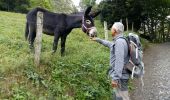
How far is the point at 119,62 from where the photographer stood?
21.3 feet

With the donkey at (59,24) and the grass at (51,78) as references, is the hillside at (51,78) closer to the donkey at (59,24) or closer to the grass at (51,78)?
the grass at (51,78)

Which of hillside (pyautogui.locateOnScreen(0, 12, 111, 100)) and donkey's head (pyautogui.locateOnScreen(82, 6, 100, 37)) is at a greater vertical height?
donkey's head (pyautogui.locateOnScreen(82, 6, 100, 37))

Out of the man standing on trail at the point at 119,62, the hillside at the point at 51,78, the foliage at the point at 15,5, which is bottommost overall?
the hillside at the point at 51,78

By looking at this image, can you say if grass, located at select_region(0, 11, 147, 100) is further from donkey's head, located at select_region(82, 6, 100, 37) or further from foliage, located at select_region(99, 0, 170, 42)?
foliage, located at select_region(99, 0, 170, 42)

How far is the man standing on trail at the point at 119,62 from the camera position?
21.4ft

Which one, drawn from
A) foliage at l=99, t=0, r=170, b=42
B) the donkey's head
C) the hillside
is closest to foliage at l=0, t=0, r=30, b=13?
foliage at l=99, t=0, r=170, b=42

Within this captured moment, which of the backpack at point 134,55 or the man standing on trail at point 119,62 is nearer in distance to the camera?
the man standing on trail at point 119,62

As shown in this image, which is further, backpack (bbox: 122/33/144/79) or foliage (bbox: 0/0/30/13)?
foliage (bbox: 0/0/30/13)

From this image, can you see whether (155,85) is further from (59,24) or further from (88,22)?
(59,24)

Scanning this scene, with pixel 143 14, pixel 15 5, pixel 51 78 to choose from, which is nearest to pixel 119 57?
pixel 51 78

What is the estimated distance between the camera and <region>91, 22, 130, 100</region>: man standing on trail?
6.52 m

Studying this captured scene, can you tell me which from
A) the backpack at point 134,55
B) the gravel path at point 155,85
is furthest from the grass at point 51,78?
the backpack at point 134,55

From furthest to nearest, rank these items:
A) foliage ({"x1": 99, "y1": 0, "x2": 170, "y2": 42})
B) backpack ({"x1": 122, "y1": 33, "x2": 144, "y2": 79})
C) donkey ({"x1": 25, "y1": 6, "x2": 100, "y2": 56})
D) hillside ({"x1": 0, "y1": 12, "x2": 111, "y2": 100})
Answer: foliage ({"x1": 99, "y1": 0, "x2": 170, "y2": 42}), donkey ({"x1": 25, "y1": 6, "x2": 100, "y2": 56}), hillside ({"x1": 0, "y1": 12, "x2": 111, "y2": 100}), backpack ({"x1": 122, "y1": 33, "x2": 144, "y2": 79})

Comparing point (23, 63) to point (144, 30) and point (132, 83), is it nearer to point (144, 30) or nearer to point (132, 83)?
point (132, 83)
